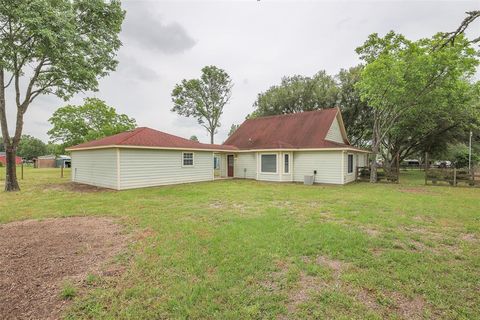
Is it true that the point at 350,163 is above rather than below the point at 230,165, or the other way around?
above

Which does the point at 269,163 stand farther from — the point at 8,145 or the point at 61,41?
the point at 8,145

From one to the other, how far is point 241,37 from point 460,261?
50.7 feet

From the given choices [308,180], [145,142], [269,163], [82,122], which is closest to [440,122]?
[308,180]

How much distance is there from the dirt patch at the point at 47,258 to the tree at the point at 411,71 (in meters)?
15.1

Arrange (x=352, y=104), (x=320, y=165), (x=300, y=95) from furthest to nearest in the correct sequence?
(x=300, y=95), (x=352, y=104), (x=320, y=165)

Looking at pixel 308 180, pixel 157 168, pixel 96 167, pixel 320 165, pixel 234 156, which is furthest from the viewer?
pixel 234 156

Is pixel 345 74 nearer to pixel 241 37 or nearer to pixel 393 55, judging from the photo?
pixel 393 55

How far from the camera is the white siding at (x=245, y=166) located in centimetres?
1761

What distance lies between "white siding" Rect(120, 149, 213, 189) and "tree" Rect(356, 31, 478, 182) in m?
11.7

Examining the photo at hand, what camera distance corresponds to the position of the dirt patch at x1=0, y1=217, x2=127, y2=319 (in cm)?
279

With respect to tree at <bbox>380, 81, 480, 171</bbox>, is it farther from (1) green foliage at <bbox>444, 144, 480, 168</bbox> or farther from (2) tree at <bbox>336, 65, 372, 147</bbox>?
(1) green foliage at <bbox>444, 144, 480, 168</bbox>

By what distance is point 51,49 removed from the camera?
34.3 feet

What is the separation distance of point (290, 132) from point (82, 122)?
25821 mm

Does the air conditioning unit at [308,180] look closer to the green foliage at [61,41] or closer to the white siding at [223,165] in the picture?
the white siding at [223,165]
